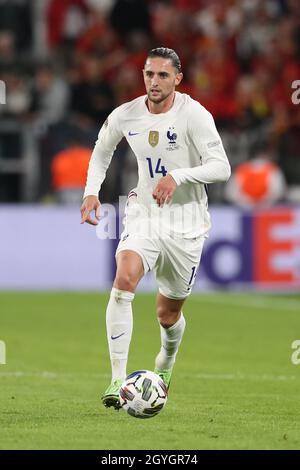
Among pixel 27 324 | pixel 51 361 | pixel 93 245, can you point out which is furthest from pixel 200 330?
pixel 93 245

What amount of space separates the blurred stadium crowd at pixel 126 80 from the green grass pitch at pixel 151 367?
5.94ft

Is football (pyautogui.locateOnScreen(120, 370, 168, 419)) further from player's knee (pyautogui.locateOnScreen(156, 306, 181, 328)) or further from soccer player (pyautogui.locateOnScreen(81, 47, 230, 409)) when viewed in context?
player's knee (pyautogui.locateOnScreen(156, 306, 181, 328))

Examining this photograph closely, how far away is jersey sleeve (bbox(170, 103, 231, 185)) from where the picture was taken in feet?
25.8

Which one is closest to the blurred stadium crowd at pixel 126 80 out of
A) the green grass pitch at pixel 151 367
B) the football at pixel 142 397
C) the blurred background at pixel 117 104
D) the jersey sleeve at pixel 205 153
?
the blurred background at pixel 117 104

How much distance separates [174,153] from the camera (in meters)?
8.13

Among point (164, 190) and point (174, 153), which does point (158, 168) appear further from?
point (164, 190)

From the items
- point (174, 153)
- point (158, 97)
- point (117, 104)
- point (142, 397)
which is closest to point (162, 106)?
point (158, 97)

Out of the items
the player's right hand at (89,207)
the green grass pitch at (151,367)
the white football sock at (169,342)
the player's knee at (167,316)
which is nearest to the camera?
the green grass pitch at (151,367)

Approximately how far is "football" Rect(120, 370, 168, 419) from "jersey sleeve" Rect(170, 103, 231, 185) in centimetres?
127

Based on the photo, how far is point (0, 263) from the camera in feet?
55.2

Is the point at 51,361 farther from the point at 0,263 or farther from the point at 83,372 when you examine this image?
the point at 0,263

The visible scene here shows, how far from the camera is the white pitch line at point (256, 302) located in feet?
50.5

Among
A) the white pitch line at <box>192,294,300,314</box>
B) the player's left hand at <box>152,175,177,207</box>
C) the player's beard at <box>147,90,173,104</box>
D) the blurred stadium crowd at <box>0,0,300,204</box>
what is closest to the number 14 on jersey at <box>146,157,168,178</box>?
the player's beard at <box>147,90,173,104</box>

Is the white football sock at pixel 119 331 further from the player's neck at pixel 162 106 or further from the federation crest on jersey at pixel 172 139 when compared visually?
the player's neck at pixel 162 106
